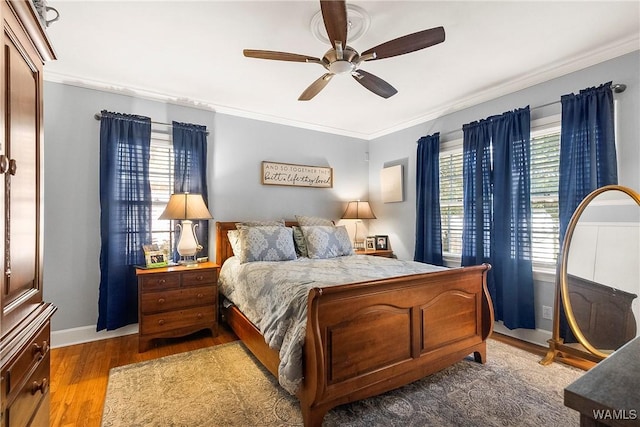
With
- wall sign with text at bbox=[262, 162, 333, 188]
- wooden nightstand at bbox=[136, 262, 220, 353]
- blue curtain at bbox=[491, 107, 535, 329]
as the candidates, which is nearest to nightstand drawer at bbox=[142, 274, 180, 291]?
wooden nightstand at bbox=[136, 262, 220, 353]

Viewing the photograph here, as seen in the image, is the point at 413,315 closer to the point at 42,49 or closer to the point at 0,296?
the point at 0,296

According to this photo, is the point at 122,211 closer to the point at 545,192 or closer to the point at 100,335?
the point at 100,335

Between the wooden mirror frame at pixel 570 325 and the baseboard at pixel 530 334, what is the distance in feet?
0.77

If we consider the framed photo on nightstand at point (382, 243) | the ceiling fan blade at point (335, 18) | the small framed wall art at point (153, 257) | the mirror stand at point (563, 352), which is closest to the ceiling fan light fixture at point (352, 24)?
the ceiling fan blade at point (335, 18)

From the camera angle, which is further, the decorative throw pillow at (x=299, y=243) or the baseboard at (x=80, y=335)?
the decorative throw pillow at (x=299, y=243)

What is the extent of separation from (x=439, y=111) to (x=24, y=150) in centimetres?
→ 386

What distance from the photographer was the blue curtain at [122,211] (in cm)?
298

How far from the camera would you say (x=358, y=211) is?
14.5 feet

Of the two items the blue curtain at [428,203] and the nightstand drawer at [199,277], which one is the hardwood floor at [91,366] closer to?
the nightstand drawer at [199,277]

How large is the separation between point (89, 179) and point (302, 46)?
7.97 feet

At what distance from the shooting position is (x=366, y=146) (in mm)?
4953

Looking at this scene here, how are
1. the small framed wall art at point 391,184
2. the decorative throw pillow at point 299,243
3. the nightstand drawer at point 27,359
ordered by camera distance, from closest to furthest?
the nightstand drawer at point 27,359, the decorative throw pillow at point 299,243, the small framed wall art at point 391,184

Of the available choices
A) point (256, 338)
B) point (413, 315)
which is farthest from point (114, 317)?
point (413, 315)

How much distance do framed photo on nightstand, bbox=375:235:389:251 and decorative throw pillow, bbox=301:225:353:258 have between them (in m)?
0.90
